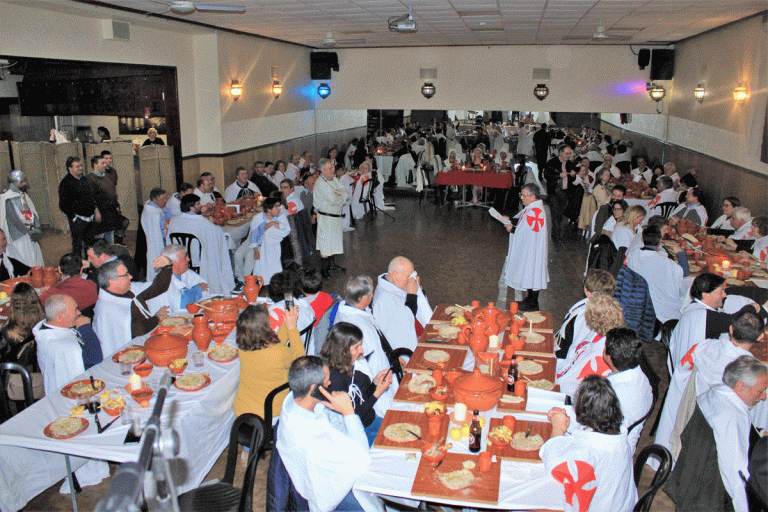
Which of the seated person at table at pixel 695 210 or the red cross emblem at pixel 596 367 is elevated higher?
the seated person at table at pixel 695 210

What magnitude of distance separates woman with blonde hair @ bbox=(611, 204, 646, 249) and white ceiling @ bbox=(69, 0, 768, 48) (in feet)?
8.79

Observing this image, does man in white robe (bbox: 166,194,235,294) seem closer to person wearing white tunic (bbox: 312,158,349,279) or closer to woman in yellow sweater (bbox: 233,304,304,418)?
person wearing white tunic (bbox: 312,158,349,279)

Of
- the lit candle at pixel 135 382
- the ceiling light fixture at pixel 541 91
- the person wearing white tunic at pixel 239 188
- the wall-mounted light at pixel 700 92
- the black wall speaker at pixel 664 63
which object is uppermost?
the black wall speaker at pixel 664 63

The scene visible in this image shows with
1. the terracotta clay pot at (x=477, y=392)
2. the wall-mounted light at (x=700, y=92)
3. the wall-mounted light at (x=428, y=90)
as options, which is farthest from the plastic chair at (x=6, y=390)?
the wall-mounted light at (x=428, y=90)

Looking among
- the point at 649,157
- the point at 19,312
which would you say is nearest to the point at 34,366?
the point at 19,312

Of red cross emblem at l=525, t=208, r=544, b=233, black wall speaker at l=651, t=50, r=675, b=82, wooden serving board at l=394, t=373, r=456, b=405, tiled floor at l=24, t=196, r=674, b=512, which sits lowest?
tiled floor at l=24, t=196, r=674, b=512

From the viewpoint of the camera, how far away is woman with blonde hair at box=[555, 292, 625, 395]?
3824mm

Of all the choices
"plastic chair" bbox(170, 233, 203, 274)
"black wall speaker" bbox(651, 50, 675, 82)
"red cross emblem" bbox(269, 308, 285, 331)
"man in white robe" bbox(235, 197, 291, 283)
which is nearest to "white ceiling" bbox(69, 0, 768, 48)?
"black wall speaker" bbox(651, 50, 675, 82)

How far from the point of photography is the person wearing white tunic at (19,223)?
704 cm

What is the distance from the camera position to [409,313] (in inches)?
185

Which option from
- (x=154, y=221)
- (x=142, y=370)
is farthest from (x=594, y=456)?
(x=154, y=221)

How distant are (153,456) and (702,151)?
12.0 meters

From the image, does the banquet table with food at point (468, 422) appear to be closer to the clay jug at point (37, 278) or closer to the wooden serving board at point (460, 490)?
the wooden serving board at point (460, 490)

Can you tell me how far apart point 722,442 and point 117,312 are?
3.93 metres
